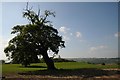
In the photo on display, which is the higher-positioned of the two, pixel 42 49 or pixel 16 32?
pixel 16 32

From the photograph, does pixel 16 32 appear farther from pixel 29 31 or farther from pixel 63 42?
pixel 63 42

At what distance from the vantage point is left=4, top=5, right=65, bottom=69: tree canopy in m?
39.3

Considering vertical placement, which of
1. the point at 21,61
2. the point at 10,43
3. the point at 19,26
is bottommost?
the point at 21,61

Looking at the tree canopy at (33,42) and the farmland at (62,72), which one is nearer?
the farmland at (62,72)

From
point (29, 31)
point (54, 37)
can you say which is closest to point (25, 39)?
point (29, 31)

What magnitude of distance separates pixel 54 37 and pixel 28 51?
4.66 m

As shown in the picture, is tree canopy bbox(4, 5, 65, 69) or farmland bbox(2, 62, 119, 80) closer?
farmland bbox(2, 62, 119, 80)

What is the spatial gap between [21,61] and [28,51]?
189 cm

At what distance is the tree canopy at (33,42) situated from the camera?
39.3 metres

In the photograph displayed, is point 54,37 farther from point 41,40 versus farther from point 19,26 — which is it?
point 19,26

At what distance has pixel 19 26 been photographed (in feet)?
136

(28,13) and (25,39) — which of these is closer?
(25,39)

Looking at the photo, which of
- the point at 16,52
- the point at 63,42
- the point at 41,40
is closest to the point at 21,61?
the point at 16,52

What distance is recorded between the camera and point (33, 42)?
39.7 meters
